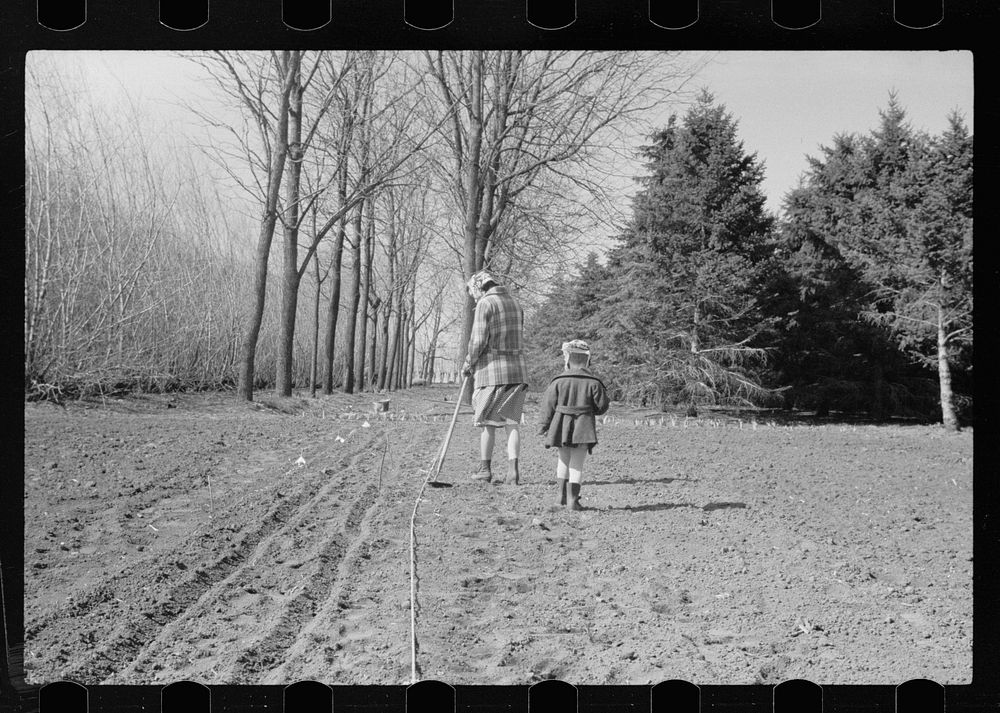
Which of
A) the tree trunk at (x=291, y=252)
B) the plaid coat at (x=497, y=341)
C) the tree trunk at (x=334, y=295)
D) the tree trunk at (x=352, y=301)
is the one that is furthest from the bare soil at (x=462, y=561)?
the tree trunk at (x=352, y=301)

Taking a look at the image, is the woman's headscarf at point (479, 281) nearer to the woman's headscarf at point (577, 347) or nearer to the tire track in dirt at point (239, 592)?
the woman's headscarf at point (577, 347)

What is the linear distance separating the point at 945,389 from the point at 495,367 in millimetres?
2693

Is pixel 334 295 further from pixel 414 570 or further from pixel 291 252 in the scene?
pixel 414 570

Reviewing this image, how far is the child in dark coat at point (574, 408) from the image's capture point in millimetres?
3908

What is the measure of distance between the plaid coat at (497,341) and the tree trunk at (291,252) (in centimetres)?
127

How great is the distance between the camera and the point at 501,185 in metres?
4.31

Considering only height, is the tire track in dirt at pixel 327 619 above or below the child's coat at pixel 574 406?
below

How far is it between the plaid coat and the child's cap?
0.53 metres

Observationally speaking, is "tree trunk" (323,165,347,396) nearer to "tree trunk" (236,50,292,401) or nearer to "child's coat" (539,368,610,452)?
"tree trunk" (236,50,292,401)

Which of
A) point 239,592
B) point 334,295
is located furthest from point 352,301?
point 239,592

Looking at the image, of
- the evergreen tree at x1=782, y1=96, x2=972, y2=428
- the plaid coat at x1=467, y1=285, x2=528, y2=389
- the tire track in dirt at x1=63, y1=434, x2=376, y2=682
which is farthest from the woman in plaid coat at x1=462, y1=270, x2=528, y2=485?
the evergreen tree at x1=782, y1=96, x2=972, y2=428

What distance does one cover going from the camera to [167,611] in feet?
8.57

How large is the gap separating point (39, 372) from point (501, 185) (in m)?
2.89
